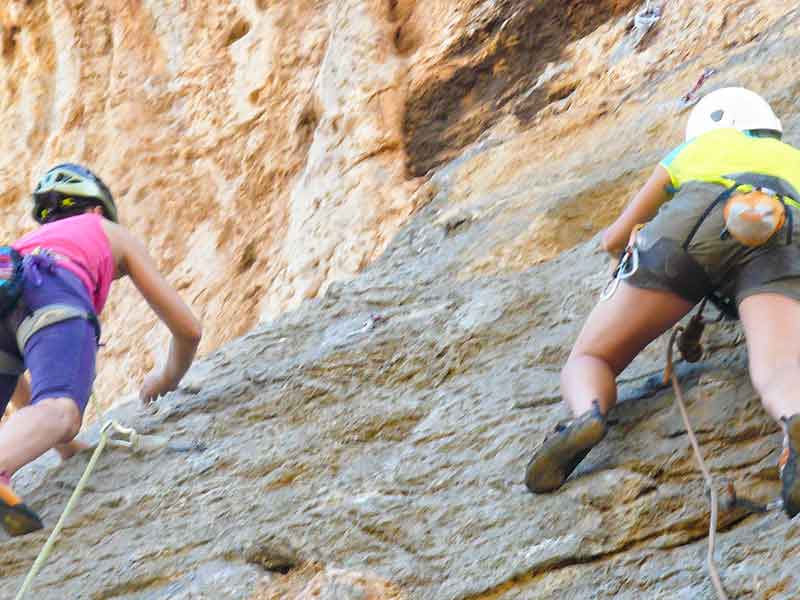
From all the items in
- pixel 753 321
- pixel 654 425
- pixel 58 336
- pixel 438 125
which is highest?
pixel 58 336

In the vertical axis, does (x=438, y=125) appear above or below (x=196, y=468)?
below

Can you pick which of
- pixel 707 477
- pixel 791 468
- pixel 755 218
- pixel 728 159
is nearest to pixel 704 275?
pixel 755 218

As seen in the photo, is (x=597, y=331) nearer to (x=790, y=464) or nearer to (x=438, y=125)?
(x=790, y=464)

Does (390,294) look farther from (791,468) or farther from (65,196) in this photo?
(791,468)

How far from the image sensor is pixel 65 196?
4.64m

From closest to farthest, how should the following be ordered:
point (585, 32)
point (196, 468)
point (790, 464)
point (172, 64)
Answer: point (790, 464) < point (196, 468) < point (585, 32) < point (172, 64)

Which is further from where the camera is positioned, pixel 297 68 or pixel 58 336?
pixel 297 68

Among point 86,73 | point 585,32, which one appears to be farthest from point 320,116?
point 86,73

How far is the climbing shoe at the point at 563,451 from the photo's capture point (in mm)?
3150

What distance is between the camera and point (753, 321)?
319 cm

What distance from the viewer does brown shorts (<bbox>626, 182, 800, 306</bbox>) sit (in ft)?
10.6

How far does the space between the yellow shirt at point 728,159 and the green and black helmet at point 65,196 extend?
7.14 feet

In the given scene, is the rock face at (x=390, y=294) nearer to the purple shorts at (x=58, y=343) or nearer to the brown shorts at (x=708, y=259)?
the brown shorts at (x=708, y=259)

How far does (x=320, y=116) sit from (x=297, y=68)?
0.84 meters
